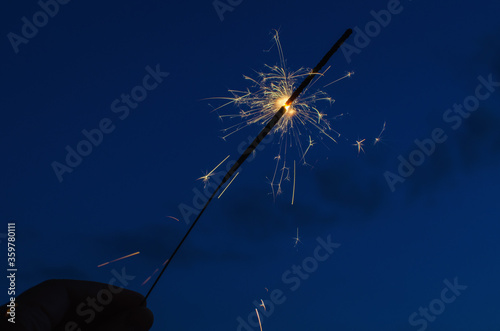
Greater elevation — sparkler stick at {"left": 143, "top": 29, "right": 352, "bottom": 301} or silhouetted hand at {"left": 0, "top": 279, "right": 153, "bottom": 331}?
sparkler stick at {"left": 143, "top": 29, "right": 352, "bottom": 301}

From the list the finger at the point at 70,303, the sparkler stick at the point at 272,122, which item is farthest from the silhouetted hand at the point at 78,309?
the sparkler stick at the point at 272,122

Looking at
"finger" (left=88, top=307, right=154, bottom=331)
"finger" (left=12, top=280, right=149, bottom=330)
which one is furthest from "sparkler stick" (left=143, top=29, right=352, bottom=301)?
"finger" (left=12, top=280, right=149, bottom=330)

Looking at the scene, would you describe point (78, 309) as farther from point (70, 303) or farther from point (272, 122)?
point (272, 122)

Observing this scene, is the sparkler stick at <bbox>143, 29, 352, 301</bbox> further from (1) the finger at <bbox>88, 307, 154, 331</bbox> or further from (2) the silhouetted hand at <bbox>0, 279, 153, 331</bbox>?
(2) the silhouetted hand at <bbox>0, 279, 153, 331</bbox>

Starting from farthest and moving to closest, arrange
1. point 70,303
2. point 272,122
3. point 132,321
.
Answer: point 70,303, point 132,321, point 272,122

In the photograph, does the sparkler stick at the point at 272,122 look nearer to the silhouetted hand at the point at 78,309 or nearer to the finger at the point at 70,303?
the silhouetted hand at the point at 78,309

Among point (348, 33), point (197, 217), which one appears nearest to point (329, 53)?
point (348, 33)

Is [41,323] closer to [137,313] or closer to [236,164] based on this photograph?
[137,313]

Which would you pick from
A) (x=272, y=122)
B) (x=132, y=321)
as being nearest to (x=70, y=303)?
(x=132, y=321)
